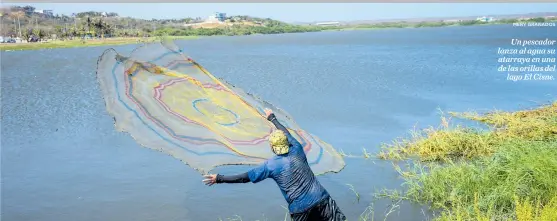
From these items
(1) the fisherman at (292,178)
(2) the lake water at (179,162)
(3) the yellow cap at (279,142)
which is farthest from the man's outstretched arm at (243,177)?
(2) the lake water at (179,162)

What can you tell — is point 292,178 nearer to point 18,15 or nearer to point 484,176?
point 484,176

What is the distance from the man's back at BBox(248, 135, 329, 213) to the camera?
241 inches

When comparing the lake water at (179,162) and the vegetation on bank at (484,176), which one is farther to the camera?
the lake water at (179,162)

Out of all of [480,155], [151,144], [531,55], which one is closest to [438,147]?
[480,155]

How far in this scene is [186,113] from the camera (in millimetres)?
7965

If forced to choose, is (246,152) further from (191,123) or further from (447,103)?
(447,103)

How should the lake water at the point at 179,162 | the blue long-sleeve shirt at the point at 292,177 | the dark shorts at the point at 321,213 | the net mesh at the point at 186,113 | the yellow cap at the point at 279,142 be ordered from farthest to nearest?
the lake water at the point at 179,162 → the net mesh at the point at 186,113 → the dark shorts at the point at 321,213 → the blue long-sleeve shirt at the point at 292,177 → the yellow cap at the point at 279,142

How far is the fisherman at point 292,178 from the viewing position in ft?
20.0

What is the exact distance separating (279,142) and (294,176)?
40 centimetres

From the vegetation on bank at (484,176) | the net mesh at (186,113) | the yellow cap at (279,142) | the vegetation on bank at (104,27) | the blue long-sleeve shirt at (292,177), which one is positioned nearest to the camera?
the yellow cap at (279,142)

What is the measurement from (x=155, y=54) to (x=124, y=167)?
5.15 meters

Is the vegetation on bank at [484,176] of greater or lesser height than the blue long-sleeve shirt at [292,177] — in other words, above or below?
below

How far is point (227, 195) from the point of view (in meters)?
11.0

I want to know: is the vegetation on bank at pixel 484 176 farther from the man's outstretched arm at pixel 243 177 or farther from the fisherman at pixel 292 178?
the man's outstretched arm at pixel 243 177
